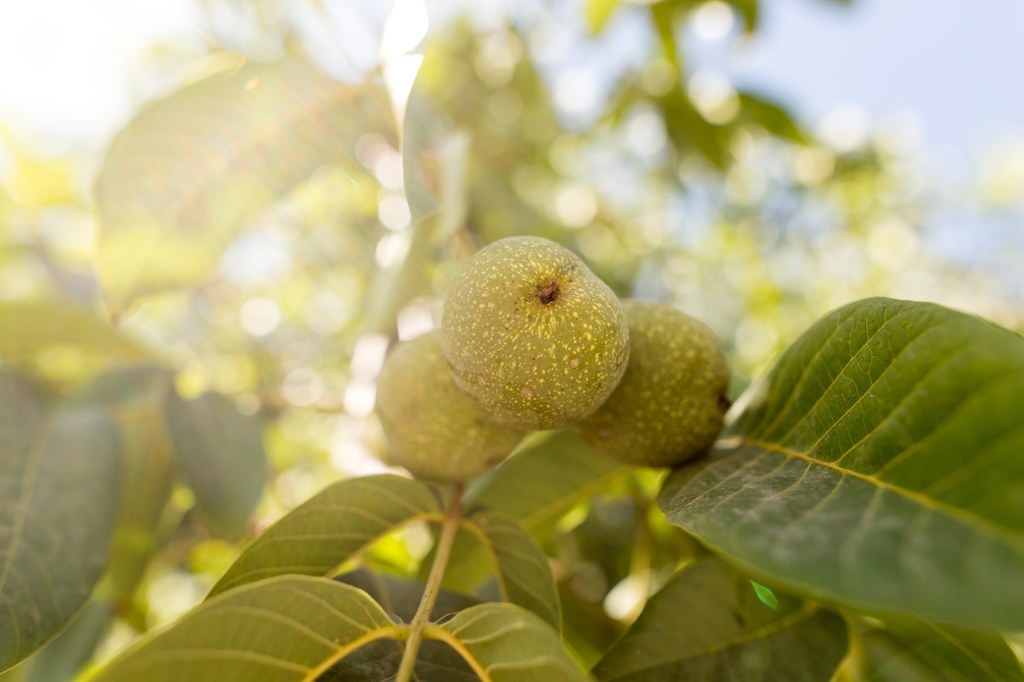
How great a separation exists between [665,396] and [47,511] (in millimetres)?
1111

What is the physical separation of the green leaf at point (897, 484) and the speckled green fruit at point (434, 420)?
0.33 metres

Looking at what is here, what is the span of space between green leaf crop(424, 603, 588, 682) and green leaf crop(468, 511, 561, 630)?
0.21 meters

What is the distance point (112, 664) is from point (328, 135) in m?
1.20

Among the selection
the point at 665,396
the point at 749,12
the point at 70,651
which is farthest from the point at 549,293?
the point at 749,12

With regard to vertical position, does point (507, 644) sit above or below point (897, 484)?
below

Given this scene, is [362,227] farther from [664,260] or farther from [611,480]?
[664,260]

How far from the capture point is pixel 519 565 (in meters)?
1.06

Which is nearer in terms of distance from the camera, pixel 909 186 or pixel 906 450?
pixel 906 450

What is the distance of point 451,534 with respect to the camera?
1088mm

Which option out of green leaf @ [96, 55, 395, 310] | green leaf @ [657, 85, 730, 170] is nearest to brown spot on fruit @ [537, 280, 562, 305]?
green leaf @ [96, 55, 395, 310]

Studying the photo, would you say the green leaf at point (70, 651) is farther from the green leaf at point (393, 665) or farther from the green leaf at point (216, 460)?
the green leaf at point (393, 665)

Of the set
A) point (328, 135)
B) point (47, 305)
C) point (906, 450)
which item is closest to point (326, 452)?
point (47, 305)

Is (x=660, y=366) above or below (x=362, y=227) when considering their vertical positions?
above

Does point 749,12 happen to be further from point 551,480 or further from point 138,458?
point 138,458
